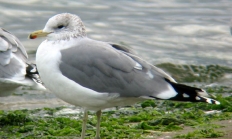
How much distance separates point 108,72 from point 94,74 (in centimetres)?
12

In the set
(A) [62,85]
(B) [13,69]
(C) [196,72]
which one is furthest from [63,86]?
(C) [196,72]

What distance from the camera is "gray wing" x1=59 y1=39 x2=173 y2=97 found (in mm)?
4738

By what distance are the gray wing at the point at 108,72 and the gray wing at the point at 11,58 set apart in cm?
135

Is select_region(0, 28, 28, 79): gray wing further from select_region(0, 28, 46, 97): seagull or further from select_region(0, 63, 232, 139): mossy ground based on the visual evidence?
select_region(0, 63, 232, 139): mossy ground

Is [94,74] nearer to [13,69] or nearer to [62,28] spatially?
[62,28]

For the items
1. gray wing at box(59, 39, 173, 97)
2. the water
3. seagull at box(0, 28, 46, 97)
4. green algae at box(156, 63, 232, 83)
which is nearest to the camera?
gray wing at box(59, 39, 173, 97)

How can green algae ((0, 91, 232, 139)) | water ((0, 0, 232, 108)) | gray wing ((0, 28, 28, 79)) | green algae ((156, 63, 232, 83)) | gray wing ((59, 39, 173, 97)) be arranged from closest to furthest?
gray wing ((59, 39, 173, 97)), green algae ((0, 91, 232, 139)), gray wing ((0, 28, 28, 79)), green algae ((156, 63, 232, 83)), water ((0, 0, 232, 108))

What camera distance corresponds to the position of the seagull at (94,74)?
464 centimetres

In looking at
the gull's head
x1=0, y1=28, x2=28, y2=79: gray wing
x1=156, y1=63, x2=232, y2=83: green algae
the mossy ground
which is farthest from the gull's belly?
x1=156, y1=63, x2=232, y2=83: green algae

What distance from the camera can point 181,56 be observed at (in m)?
11.3

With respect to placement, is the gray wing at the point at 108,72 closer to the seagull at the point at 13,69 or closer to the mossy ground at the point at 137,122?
the mossy ground at the point at 137,122

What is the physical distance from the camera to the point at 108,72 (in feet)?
15.7

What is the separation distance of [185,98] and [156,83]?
0.32 m

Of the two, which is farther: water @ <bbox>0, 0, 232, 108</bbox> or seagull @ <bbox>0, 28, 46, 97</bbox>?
water @ <bbox>0, 0, 232, 108</bbox>
